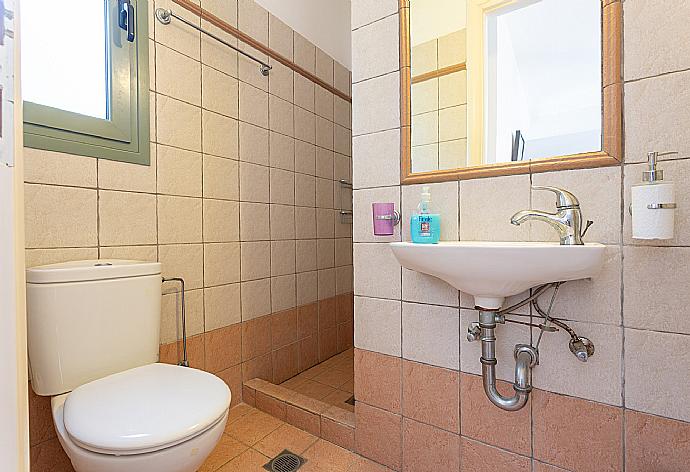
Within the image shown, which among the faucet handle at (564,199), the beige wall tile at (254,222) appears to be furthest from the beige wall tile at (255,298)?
the faucet handle at (564,199)

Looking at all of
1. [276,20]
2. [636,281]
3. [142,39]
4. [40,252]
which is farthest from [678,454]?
[276,20]

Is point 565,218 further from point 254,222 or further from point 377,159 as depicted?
point 254,222

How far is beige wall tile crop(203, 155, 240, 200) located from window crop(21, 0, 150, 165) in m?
0.29

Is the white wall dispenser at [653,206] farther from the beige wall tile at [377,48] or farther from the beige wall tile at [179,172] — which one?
the beige wall tile at [179,172]

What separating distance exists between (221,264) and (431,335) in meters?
1.06

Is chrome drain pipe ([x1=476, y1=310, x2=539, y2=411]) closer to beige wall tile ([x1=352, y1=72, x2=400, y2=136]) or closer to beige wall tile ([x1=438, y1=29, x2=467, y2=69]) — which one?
beige wall tile ([x1=352, y1=72, x2=400, y2=136])

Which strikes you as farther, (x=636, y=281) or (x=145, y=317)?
(x=145, y=317)

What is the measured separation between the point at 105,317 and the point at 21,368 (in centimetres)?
67

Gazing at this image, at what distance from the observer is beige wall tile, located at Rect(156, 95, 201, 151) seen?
1.52 m

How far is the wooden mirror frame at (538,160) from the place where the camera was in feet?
3.18

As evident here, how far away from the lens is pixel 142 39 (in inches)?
57.0

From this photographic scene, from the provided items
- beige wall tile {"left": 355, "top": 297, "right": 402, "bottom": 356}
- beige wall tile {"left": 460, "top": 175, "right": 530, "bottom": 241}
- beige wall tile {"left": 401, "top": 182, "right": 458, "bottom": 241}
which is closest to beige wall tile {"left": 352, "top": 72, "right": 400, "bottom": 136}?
beige wall tile {"left": 401, "top": 182, "right": 458, "bottom": 241}

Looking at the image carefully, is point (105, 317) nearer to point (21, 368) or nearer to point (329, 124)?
point (21, 368)

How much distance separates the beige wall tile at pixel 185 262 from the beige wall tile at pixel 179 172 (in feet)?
0.79
